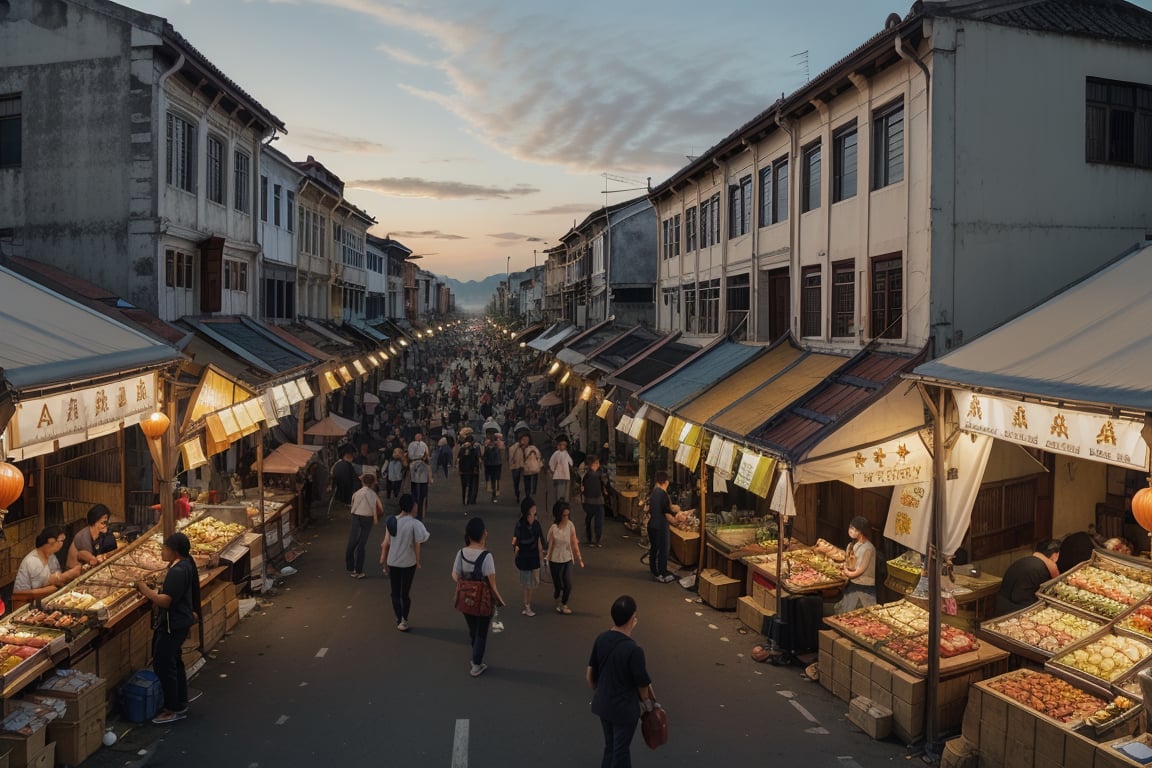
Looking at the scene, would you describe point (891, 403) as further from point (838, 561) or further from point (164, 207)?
point (164, 207)

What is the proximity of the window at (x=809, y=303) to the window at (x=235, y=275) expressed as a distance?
14.8m

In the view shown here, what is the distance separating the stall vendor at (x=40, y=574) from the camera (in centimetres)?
1034

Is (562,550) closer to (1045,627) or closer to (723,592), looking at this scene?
(723,592)

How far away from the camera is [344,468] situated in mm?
21938

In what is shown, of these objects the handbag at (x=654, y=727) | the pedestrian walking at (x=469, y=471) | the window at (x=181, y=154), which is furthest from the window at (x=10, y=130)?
the handbag at (x=654, y=727)

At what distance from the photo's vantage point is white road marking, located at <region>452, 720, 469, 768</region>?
8555mm

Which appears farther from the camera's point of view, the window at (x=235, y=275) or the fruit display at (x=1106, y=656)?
the window at (x=235, y=275)

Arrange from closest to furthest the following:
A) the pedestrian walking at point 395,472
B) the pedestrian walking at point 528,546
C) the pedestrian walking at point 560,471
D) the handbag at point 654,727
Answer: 1. the handbag at point 654,727
2. the pedestrian walking at point 528,546
3. the pedestrian walking at point 560,471
4. the pedestrian walking at point 395,472

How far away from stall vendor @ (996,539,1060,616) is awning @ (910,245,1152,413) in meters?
3.17

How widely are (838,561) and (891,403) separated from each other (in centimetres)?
301

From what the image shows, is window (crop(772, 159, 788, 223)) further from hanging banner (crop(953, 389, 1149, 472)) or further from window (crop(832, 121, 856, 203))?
hanging banner (crop(953, 389, 1149, 472))

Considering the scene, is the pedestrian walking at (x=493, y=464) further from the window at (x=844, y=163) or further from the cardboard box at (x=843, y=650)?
the cardboard box at (x=843, y=650)

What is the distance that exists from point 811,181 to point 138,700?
14140mm

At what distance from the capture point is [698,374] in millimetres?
19594
